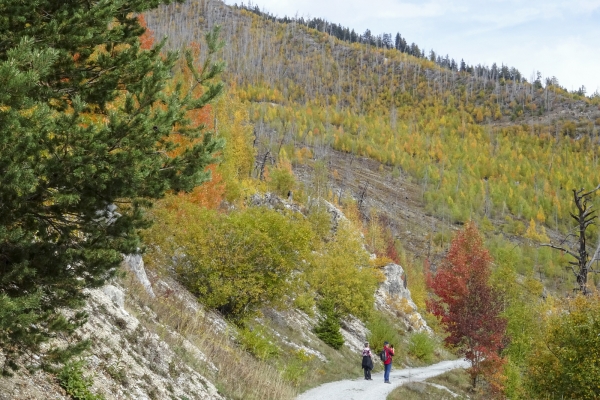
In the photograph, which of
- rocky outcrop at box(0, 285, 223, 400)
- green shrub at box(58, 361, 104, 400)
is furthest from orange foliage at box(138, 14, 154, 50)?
green shrub at box(58, 361, 104, 400)

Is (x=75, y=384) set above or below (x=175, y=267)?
above

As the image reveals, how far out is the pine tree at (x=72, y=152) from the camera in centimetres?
430

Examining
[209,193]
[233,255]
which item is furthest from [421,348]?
[233,255]

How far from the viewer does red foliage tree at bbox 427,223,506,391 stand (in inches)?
1005

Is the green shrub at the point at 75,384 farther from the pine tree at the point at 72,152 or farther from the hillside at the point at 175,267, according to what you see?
the pine tree at the point at 72,152

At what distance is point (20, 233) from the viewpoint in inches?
178

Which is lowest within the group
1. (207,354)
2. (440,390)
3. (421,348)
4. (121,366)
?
(421,348)

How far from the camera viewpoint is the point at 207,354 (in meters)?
14.1

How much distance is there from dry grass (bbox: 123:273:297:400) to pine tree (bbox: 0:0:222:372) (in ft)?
24.1

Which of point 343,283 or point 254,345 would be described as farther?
point 343,283

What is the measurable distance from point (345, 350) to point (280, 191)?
30.9 meters

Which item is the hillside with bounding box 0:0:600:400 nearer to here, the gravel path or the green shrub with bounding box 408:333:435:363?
the green shrub with bounding box 408:333:435:363

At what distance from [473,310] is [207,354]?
17.1 meters

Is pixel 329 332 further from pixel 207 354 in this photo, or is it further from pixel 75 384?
pixel 75 384
